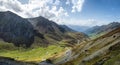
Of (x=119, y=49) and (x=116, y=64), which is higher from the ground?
(x=119, y=49)

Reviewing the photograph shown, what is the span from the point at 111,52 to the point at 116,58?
1050 inches

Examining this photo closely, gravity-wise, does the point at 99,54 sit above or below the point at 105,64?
above

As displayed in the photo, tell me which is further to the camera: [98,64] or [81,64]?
[81,64]

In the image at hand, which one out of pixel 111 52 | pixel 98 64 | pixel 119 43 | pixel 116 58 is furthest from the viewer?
pixel 119 43

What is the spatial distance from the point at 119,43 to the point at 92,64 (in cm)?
2901

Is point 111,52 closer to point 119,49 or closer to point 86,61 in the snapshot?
point 119,49

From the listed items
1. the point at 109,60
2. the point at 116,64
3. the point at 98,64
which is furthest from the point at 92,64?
the point at 116,64

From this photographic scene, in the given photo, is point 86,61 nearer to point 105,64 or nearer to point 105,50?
point 105,50

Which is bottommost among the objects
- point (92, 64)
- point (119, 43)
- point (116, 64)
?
point (116, 64)

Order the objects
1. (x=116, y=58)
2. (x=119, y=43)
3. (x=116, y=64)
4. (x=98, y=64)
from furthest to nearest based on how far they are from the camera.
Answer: (x=119, y=43)
(x=98, y=64)
(x=116, y=58)
(x=116, y=64)

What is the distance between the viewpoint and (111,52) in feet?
557

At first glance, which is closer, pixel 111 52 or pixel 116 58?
pixel 116 58

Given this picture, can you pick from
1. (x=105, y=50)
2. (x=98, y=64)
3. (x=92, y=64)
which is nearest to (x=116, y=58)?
(x=98, y=64)

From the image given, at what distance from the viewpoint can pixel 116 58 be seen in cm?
14338
